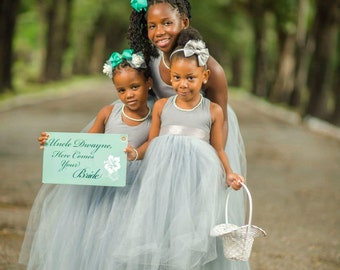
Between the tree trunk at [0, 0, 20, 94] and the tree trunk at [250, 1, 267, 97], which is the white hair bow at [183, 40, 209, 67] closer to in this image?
the tree trunk at [0, 0, 20, 94]

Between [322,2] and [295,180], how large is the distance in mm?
12516

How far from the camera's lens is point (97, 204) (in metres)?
4.30

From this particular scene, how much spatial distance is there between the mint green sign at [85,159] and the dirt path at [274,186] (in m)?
1.42

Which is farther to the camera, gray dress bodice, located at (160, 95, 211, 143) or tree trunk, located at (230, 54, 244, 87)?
tree trunk, located at (230, 54, 244, 87)

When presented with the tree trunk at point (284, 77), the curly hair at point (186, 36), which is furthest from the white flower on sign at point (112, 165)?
the tree trunk at point (284, 77)

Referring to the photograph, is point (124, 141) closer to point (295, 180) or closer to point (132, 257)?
point (132, 257)

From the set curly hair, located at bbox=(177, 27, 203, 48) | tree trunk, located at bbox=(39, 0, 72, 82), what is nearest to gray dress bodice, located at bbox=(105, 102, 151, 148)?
curly hair, located at bbox=(177, 27, 203, 48)

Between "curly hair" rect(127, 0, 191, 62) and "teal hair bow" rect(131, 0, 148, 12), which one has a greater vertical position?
"teal hair bow" rect(131, 0, 148, 12)

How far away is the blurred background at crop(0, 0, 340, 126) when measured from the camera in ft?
72.4

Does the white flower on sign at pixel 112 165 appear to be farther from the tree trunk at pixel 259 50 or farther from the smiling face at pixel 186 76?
the tree trunk at pixel 259 50

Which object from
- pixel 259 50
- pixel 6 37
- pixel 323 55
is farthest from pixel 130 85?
pixel 259 50

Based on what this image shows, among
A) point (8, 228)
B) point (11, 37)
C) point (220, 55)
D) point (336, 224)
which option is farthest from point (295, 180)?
point (220, 55)

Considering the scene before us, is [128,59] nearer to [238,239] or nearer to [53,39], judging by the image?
[238,239]

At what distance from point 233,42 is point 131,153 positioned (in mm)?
50778
